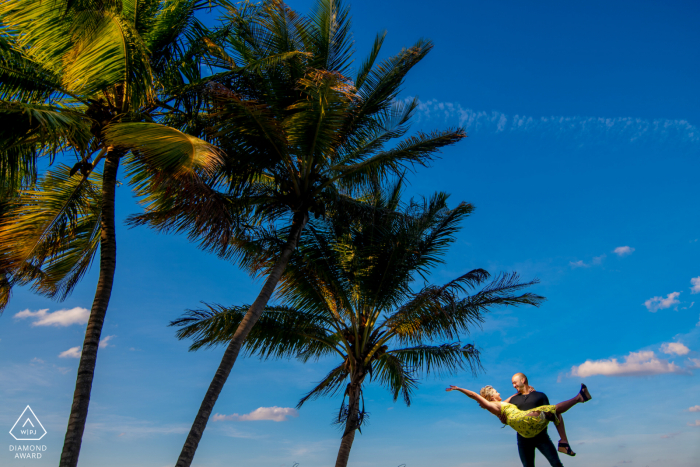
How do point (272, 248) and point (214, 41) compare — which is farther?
point (272, 248)

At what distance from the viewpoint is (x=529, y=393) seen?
5.30m

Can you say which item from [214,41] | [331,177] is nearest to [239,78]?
[214,41]

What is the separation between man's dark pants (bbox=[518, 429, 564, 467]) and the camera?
5055 mm

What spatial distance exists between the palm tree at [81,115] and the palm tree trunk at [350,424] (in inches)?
210

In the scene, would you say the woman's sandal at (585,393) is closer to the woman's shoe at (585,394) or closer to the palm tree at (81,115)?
the woman's shoe at (585,394)

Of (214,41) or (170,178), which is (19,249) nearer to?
(170,178)

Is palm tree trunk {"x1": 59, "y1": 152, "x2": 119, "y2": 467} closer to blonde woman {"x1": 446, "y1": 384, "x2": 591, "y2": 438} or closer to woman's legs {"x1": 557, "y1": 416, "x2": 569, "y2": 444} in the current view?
blonde woman {"x1": 446, "y1": 384, "x2": 591, "y2": 438}

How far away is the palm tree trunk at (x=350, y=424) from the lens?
34.8 feet

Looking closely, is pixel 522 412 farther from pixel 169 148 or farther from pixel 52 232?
pixel 52 232

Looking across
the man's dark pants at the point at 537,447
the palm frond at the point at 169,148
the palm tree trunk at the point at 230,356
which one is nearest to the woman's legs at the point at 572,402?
the man's dark pants at the point at 537,447

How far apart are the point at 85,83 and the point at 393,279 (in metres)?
7.14

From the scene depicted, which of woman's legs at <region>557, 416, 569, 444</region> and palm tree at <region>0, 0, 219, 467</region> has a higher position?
palm tree at <region>0, 0, 219, 467</region>

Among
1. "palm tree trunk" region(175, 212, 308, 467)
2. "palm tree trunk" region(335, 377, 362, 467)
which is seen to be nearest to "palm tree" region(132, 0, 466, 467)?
"palm tree trunk" region(175, 212, 308, 467)

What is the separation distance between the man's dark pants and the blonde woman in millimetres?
93
